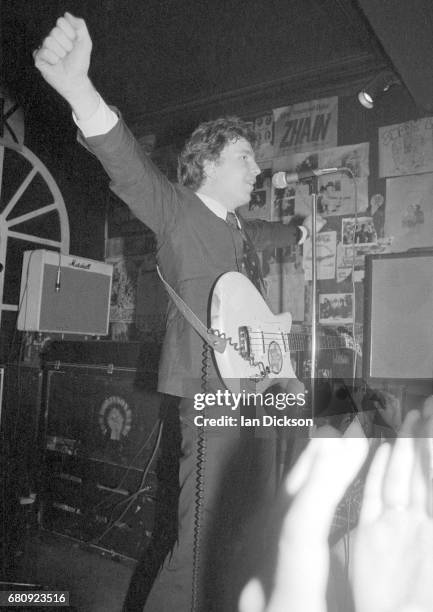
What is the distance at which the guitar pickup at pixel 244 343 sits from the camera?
106 centimetres

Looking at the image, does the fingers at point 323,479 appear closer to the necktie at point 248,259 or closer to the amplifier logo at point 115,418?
the necktie at point 248,259

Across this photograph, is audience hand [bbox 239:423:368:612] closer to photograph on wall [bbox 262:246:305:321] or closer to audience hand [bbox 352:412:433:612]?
audience hand [bbox 352:412:433:612]

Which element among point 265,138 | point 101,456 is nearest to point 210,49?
point 265,138

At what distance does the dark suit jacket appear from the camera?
0.97 m

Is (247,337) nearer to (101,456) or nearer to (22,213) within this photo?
(101,456)

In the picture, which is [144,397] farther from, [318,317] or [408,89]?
[408,89]

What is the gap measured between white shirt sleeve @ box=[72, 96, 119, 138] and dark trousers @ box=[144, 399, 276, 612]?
55 cm

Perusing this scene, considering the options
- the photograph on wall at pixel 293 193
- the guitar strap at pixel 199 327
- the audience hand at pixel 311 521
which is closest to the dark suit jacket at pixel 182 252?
the guitar strap at pixel 199 327

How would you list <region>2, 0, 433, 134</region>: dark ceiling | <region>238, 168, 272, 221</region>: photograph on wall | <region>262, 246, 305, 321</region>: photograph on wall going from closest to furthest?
<region>2, 0, 433, 134</region>: dark ceiling
<region>262, 246, 305, 321</region>: photograph on wall
<region>238, 168, 272, 221</region>: photograph on wall

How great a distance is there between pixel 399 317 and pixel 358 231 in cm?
93

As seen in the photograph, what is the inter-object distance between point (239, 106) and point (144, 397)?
1504mm

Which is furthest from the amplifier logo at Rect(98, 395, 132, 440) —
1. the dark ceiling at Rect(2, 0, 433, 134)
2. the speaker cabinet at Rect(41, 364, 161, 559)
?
the dark ceiling at Rect(2, 0, 433, 134)

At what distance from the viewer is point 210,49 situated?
6.76 ft

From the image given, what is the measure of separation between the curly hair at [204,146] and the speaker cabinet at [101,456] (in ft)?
2.09
